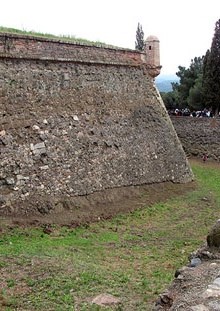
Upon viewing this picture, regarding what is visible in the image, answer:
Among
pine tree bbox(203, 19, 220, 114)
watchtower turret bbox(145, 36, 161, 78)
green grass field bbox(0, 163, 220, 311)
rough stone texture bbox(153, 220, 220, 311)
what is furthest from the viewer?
pine tree bbox(203, 19, 220, 114)

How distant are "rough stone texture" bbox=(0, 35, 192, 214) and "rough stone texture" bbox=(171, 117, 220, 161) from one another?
5657 millimetres

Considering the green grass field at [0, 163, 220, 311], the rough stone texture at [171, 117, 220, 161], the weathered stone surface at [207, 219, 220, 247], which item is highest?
the rough stone texture at [171, 117, 220, 161]

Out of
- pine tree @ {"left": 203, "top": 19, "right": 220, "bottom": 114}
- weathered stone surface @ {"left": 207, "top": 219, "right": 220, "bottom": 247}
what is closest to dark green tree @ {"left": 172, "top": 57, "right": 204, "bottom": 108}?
pine tree @ {"left": 203, "top": 19, "right": 220, "bottom": 114}

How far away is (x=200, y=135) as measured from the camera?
69.8 ft

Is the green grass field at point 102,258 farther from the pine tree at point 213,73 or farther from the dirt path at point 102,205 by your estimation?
the pine tree at point 213,73

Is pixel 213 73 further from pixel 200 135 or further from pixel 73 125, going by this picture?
pixel 73 125

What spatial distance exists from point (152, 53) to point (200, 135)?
6595 millimetres

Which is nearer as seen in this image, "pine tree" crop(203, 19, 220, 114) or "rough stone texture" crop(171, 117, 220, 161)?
"rough stone texture" crop(171, 117, 220, 161)

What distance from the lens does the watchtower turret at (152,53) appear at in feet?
51.3

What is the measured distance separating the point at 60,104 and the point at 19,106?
1.26 m

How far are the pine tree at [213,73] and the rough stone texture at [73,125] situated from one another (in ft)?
33.3

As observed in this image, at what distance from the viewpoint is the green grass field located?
696 centimetres

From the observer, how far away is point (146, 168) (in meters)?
14.0

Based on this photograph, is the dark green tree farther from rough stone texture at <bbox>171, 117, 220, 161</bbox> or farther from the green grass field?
the green grass field
